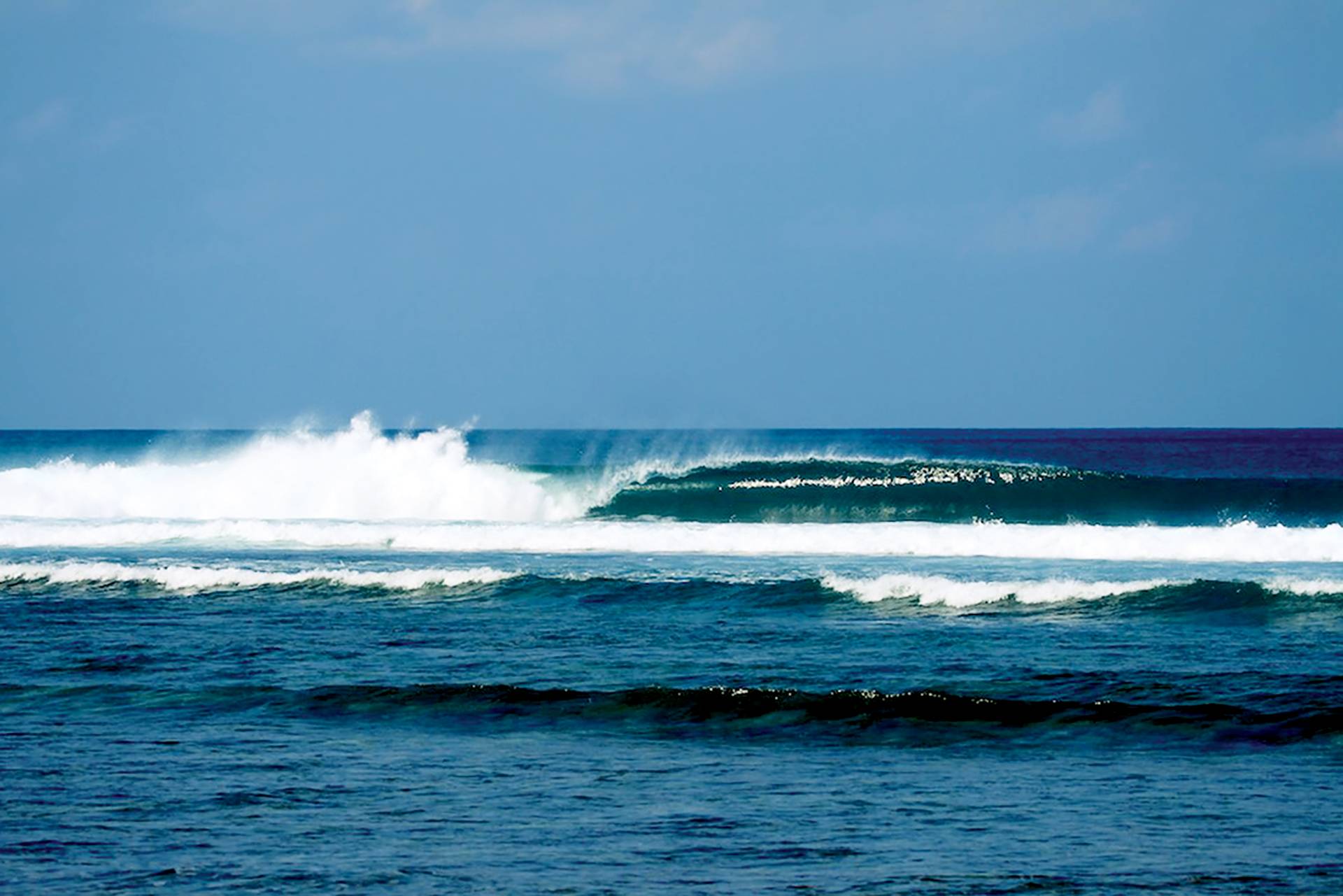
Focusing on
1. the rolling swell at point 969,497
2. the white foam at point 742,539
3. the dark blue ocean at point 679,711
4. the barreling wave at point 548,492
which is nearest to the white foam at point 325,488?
the barreling wave at point 548,492

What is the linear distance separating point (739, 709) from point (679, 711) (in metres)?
0.44

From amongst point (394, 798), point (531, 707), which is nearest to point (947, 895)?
point (394, 798)

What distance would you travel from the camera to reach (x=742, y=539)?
80.7ft

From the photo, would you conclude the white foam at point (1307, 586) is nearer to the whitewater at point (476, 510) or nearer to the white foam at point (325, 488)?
the whitewater at point (476, 510)

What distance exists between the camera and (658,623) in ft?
50.7

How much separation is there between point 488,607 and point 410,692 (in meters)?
5.25

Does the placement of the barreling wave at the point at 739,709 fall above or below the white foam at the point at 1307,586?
below

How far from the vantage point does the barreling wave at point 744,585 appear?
54.9ft

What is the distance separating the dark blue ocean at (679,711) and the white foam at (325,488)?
25.8 feet

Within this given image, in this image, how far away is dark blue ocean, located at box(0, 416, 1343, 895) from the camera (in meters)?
7.45

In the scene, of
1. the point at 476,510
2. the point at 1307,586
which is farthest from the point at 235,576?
the point at 476,510

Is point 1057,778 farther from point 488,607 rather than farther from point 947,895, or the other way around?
point 488,607

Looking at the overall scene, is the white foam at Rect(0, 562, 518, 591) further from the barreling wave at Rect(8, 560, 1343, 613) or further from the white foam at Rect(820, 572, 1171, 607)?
the white foam at Rect(820, 572, 1171, 607)

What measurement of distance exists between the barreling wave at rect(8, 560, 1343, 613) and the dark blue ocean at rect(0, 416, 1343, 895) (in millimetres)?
80
